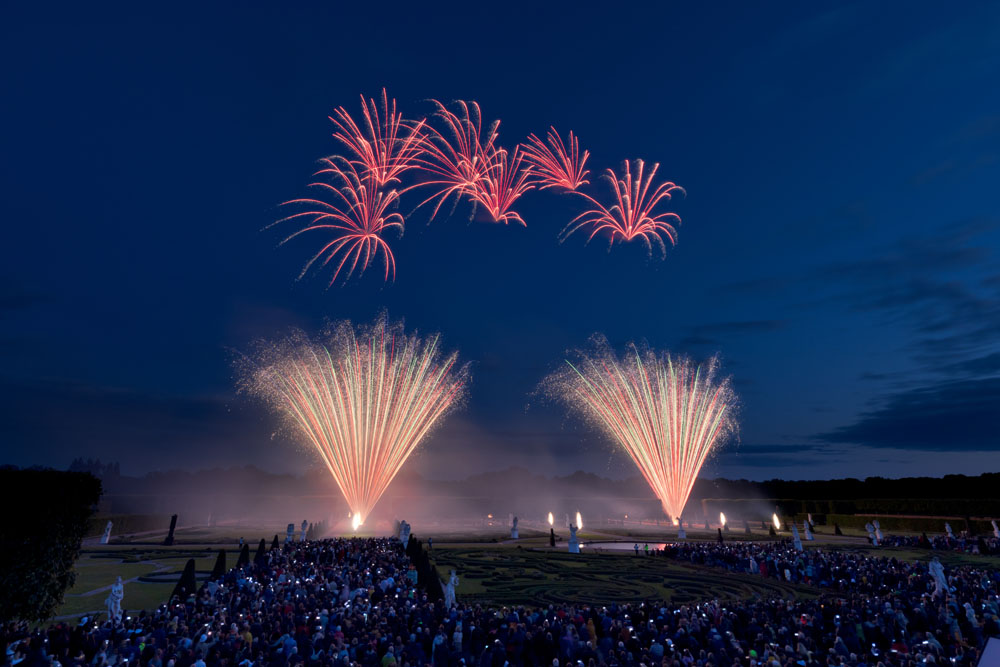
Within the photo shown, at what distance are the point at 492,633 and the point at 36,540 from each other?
1753 cm

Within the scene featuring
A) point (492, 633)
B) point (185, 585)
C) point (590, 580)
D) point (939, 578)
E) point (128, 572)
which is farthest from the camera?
point (128, 572)

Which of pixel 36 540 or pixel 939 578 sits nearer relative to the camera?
pixel 36 540

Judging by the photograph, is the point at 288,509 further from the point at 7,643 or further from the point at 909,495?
the point at 909,495

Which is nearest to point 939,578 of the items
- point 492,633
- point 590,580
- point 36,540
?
point 590,580

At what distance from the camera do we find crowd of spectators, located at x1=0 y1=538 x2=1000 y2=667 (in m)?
14.5

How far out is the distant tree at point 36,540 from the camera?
18.4 m

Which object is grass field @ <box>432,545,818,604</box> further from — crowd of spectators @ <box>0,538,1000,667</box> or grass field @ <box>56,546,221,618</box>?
grass field @ <box>56,546,221,618</box>

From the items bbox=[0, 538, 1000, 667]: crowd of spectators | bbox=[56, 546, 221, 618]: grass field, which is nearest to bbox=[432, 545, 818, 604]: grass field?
bbox=[0, 538, 1000, 667]: crowd of spectators

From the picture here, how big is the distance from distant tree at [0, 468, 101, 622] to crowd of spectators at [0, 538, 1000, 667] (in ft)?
3.33

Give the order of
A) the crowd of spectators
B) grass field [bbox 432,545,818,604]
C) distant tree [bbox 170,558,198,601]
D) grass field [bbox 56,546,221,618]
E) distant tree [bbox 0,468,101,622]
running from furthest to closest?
grass field [bbox 432,545,818,604], grass field [bbox 56,546,221,618], distant tree [bbox 170,558,198,601], distant tree [bbox 0,468,101,622], the crowd of spectators

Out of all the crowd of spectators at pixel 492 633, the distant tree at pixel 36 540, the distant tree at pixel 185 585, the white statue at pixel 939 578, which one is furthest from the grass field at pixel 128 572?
the white statue at pixel 939 578

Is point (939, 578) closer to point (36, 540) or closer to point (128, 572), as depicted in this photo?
point (36, 540)

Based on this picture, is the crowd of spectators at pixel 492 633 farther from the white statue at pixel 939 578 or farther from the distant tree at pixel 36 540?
the distant tree at pixel 36 540

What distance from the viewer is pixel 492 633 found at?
55.7ft
